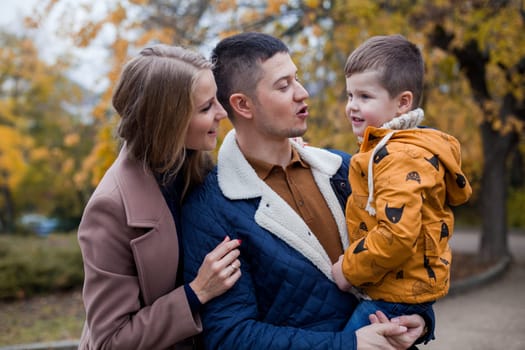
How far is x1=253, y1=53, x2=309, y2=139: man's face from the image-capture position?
2.26m

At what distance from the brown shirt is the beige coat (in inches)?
18.0

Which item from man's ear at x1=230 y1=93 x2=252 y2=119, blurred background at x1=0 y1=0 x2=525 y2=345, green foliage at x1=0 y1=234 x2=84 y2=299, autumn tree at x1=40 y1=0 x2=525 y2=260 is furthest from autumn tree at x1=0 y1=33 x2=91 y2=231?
man's ear at x1=230 y1=93 x2=252 y2=119

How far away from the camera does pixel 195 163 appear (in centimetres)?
235

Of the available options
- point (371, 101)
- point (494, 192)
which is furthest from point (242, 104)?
point (494, 192)

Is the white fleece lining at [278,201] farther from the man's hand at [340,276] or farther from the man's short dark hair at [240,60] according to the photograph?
the man's short dark hair at [240,60]

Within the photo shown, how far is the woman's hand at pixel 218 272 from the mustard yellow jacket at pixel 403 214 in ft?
1.32

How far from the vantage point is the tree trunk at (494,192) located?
11109 millimetres

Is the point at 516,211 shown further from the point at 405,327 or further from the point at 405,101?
the point at 405,327

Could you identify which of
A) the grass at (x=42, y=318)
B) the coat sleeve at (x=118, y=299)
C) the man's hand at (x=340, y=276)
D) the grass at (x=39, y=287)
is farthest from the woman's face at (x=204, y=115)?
the grass at (x=39, y=287)

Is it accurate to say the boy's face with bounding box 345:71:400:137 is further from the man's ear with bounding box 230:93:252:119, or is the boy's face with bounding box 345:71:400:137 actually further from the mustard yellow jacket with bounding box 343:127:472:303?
the man's ear with bounding box 230:93:252:119

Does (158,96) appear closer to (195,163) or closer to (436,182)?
(195,163)

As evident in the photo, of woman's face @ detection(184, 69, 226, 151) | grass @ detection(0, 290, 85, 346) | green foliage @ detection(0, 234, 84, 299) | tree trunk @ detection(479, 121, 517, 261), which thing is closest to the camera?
woman's face @ detection(184, 69, 226, 151)

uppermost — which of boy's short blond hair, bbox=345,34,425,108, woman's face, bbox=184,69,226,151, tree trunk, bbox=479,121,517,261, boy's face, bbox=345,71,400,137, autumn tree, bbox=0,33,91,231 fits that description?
boy's short blond hair, bbox=345,34,425,108

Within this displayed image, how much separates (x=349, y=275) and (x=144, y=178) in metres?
0.84
